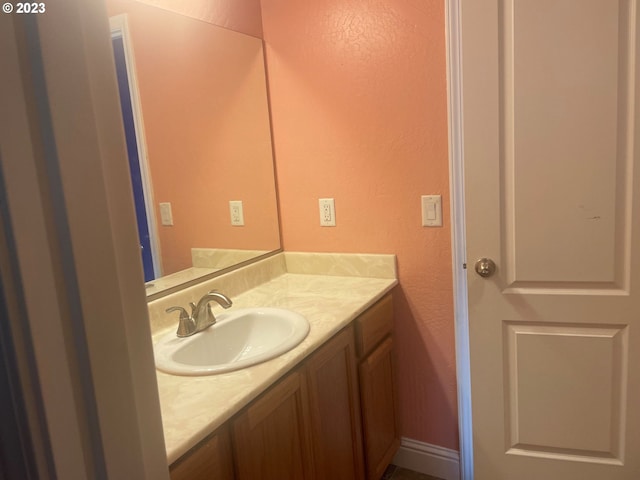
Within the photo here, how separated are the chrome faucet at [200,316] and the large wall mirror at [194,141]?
16cm

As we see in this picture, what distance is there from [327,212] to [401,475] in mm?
1163

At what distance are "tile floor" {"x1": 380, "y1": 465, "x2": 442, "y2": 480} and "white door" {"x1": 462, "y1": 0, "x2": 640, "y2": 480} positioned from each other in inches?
14.9

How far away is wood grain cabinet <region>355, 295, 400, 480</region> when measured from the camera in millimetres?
1608

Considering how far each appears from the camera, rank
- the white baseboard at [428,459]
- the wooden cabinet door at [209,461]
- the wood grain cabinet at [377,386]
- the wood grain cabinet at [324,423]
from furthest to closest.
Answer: the white baseboard at [428,459] < the wood grain cabinet at [377,386] < the wood grain cabinet at [324,423] < the wooden cabinet door at [209,461]

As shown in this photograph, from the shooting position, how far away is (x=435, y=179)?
1744 millimetres

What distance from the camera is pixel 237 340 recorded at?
5.02ft

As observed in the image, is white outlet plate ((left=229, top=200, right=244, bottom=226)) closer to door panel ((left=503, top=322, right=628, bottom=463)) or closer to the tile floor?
door panel ((left=503, top=322, right=628, bottom=463))

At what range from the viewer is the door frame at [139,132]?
144 centimetres

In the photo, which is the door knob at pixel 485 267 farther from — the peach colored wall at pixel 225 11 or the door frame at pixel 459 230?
the peach colored wall at pixel 225 11

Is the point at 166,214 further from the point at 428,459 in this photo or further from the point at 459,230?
the point at 428,459

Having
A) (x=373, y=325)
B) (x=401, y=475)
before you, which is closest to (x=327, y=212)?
(x=373, y=325)

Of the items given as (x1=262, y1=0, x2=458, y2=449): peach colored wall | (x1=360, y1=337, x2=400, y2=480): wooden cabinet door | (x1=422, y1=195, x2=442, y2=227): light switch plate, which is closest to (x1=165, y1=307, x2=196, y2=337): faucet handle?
(x1=360, y1=337, x2=400, y2=480): wooden cabinet door

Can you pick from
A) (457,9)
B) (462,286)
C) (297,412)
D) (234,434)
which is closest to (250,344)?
(297,412)

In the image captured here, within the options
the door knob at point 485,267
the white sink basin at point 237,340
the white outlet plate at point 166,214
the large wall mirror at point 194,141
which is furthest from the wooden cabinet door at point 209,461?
the door knob at point 485,267
